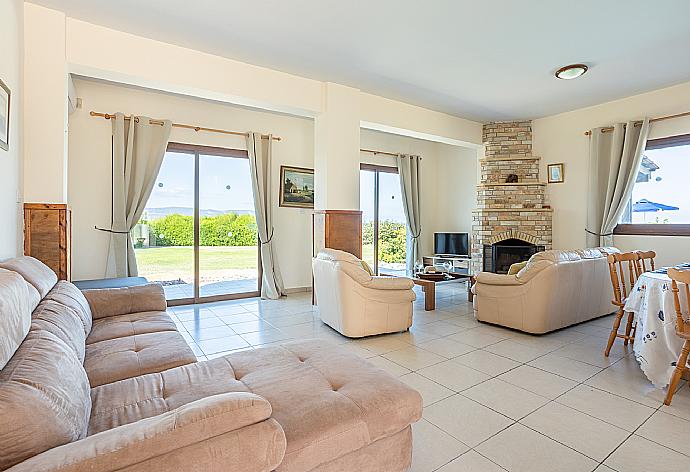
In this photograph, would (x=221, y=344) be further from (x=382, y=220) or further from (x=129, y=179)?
(x=382, y=220)

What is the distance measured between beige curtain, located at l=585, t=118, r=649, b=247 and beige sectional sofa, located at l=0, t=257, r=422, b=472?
5.13m

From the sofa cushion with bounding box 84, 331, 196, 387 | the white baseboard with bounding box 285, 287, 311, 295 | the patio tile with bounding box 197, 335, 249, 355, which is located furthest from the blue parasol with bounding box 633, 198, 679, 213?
the sofa cushion with bounding box 84, 331, 196, 387

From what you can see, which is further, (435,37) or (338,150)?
A: (338,150)

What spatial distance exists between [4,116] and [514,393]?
393cm

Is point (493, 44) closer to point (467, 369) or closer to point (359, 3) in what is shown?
point (359, 3)

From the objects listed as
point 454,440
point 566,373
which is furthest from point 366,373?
point 566,373

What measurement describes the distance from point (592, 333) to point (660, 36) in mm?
2996

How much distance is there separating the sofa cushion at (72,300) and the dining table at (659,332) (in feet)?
12.2

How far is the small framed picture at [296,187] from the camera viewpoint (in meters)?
6.16

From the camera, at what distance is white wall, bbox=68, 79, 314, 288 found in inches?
183

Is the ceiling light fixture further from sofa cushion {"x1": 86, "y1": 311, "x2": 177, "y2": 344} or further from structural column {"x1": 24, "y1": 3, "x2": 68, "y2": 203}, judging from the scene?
structural column {"x1": 24, "y1": 3, "x2": 68, "y2": 203}

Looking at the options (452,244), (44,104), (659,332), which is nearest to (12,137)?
(44,104)

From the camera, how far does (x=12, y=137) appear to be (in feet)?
8.92

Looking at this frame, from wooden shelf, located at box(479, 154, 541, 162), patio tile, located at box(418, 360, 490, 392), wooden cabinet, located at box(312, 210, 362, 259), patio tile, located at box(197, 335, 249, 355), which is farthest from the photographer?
wooden shelf, located at box(479, 154, 541, 162)
